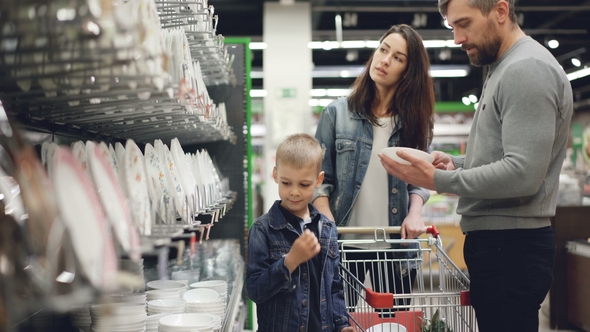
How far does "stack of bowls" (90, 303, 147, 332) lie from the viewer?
177cm

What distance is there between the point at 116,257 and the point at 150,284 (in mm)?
1484

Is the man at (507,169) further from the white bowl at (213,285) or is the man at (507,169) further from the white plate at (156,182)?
the white bowl at (213,285)

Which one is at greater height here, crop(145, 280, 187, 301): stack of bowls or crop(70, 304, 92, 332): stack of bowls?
crop(70, 304, 92, 332): stack of bowls

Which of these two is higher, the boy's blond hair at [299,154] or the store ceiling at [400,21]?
the store ceiling at [400,21]

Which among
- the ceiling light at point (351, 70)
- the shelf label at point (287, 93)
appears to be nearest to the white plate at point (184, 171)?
the shelf label at point (287, 93)

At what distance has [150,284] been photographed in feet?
8.50

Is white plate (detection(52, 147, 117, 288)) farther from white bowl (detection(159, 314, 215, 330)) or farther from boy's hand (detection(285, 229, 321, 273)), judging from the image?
white bowl (detection(159, 314, 215, 330))

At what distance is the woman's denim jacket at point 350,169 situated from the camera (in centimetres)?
270

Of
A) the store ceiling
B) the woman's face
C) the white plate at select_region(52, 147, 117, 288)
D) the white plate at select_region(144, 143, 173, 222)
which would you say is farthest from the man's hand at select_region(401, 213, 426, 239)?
the store ceiling

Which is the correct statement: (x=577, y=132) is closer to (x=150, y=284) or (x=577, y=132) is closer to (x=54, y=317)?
(x=150, y=284)

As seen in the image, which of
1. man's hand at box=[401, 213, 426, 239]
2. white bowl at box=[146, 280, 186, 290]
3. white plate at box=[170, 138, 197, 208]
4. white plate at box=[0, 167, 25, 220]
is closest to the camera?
white plate at box=[0, 167, 25, 220]

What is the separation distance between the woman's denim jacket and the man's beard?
2.34 feet

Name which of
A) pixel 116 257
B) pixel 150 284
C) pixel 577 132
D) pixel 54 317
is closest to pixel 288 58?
pixel 577 132

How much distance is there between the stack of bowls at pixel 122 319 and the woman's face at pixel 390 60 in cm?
151
